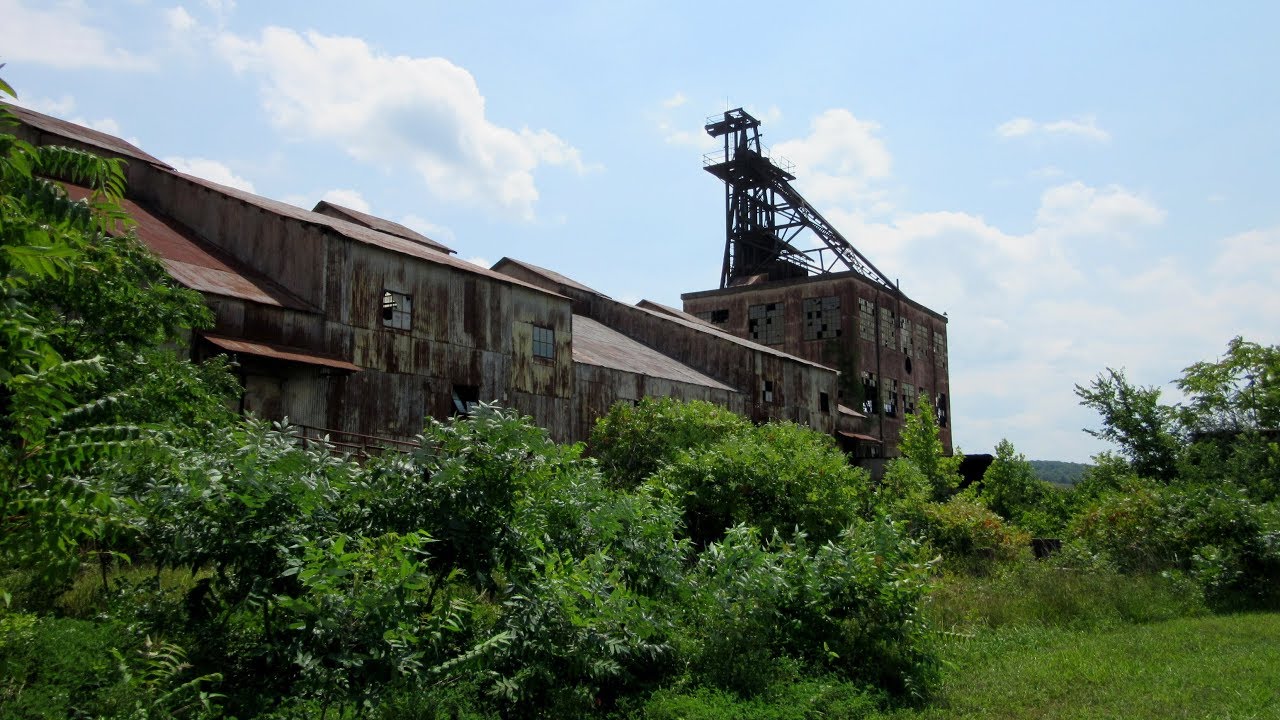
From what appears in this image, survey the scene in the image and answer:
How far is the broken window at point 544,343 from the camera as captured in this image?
26953 mm

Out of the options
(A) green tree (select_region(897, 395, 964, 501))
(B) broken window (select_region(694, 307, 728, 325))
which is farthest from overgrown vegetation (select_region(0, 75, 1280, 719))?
(B) broken window (select_region(694, 307, 728, 325))

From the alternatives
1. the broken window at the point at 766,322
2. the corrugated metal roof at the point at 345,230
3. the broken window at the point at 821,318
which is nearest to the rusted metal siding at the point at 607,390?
the corrugated metal roof at the point at 345,230

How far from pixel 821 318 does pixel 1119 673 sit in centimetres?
4303

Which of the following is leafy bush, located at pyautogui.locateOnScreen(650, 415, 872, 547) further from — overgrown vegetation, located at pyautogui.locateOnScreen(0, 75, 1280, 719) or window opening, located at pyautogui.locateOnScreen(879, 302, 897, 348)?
window opening, located at pyautogui.locateOnScreen(879, 302, 897, 348)

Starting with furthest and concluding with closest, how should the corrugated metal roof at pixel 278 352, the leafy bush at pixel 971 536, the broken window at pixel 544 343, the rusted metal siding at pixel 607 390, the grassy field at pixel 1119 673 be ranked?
the rusted metal siding at pixel 607 390 < the broken window at pixel 544 343 < the leafy bush at pixel 971 536 < the corrugated metal roof at pixel 278 352 < the grassy field at pixel 1119 673

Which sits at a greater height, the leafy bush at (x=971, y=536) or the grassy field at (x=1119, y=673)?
the leafy bush at (x=971, y=536)

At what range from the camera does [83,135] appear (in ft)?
83.3

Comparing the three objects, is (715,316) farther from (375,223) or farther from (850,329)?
(375,223)

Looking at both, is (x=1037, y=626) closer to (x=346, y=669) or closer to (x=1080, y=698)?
(x=1080, y=698)

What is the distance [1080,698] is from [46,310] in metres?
13.1

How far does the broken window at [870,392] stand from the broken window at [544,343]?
28433 mm

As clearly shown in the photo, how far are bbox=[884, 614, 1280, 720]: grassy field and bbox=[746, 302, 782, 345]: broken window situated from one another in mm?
40878

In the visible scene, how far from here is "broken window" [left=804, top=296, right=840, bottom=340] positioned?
5228 cm

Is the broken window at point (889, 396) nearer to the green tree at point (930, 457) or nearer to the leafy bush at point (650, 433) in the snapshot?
the green tree at point (930, 457)
